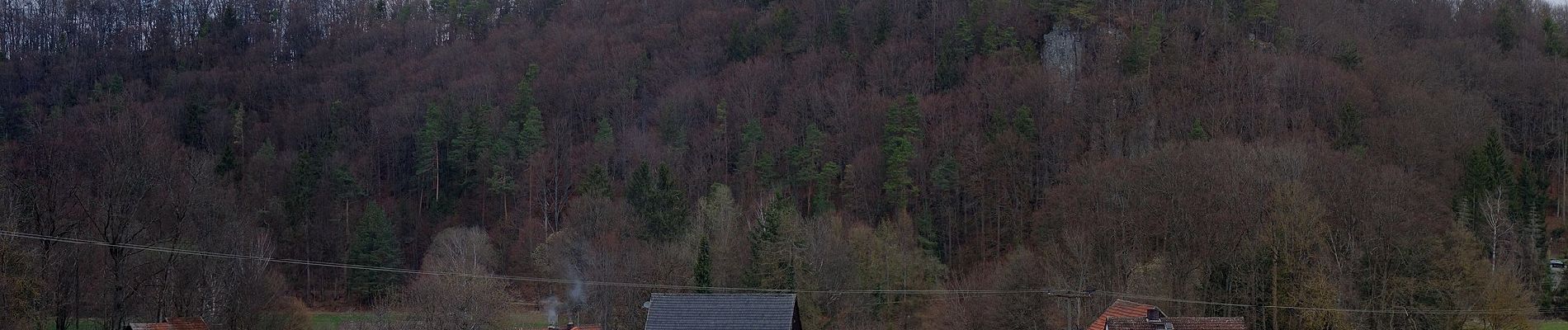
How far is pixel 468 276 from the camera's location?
60.3m

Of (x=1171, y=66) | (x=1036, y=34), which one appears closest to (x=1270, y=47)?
(x=1171, y=66)

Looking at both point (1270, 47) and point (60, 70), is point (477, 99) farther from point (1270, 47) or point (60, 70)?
point (1270, 47)

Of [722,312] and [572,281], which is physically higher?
[722,312]

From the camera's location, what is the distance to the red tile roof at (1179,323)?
146ft

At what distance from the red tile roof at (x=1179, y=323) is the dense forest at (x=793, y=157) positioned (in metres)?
7.03

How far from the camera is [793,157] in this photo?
97312mm

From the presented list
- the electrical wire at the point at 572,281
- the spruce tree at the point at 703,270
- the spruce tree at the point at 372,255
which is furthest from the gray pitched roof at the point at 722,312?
the spruce tree at the point at 372,255

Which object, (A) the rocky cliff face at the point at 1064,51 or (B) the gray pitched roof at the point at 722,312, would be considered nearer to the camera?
(B) the gray pitched roof at the point at 722,312

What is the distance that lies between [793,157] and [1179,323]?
5259 centimetres

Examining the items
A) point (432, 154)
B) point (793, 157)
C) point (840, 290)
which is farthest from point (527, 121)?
point (840, 290)

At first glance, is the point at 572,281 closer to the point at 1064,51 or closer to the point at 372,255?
the point at 372,255

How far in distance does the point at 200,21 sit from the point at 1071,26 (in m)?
86.1

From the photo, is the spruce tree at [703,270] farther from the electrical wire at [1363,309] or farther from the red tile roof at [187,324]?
the red tile roof at [187,324]

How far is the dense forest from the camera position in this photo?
2334 inches
